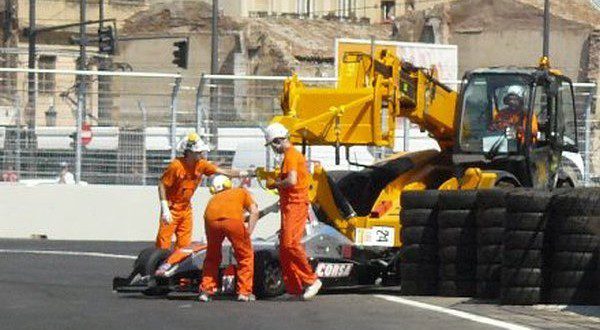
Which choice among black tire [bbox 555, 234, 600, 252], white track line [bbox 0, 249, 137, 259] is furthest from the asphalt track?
white track line [bbox 0, 249, 137, 259]

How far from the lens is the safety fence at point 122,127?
1164 inches

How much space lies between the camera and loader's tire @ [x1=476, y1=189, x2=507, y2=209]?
17750 mm

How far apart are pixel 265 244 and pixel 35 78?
12.3 metres

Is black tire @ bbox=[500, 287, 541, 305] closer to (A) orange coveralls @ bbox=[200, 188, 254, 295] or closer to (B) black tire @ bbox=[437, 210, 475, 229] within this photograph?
(B) black tire @ bbox=[437, 210, 475, 229]

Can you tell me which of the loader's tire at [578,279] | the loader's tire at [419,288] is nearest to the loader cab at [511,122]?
the loader's tire at [419,288]

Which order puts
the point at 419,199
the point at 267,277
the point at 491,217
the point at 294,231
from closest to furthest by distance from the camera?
1. the point at 491,217
2. the point at 294,231
3. the point at 267,277
4. the point at 419,199

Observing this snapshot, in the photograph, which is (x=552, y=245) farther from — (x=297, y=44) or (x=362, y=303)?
(x=297, y=44)

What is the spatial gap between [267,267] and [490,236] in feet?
7.47

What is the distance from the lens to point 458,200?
1830cm

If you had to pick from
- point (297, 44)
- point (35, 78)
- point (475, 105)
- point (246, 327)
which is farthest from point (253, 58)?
point (246, 327)

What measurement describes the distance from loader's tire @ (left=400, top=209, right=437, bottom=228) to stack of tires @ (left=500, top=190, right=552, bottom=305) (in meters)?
1.34

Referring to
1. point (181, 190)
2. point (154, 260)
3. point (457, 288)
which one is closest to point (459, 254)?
point (457, 288)

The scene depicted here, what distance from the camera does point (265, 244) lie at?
62.8ft

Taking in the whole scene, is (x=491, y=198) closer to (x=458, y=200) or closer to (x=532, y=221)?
(x=458, y=200)
